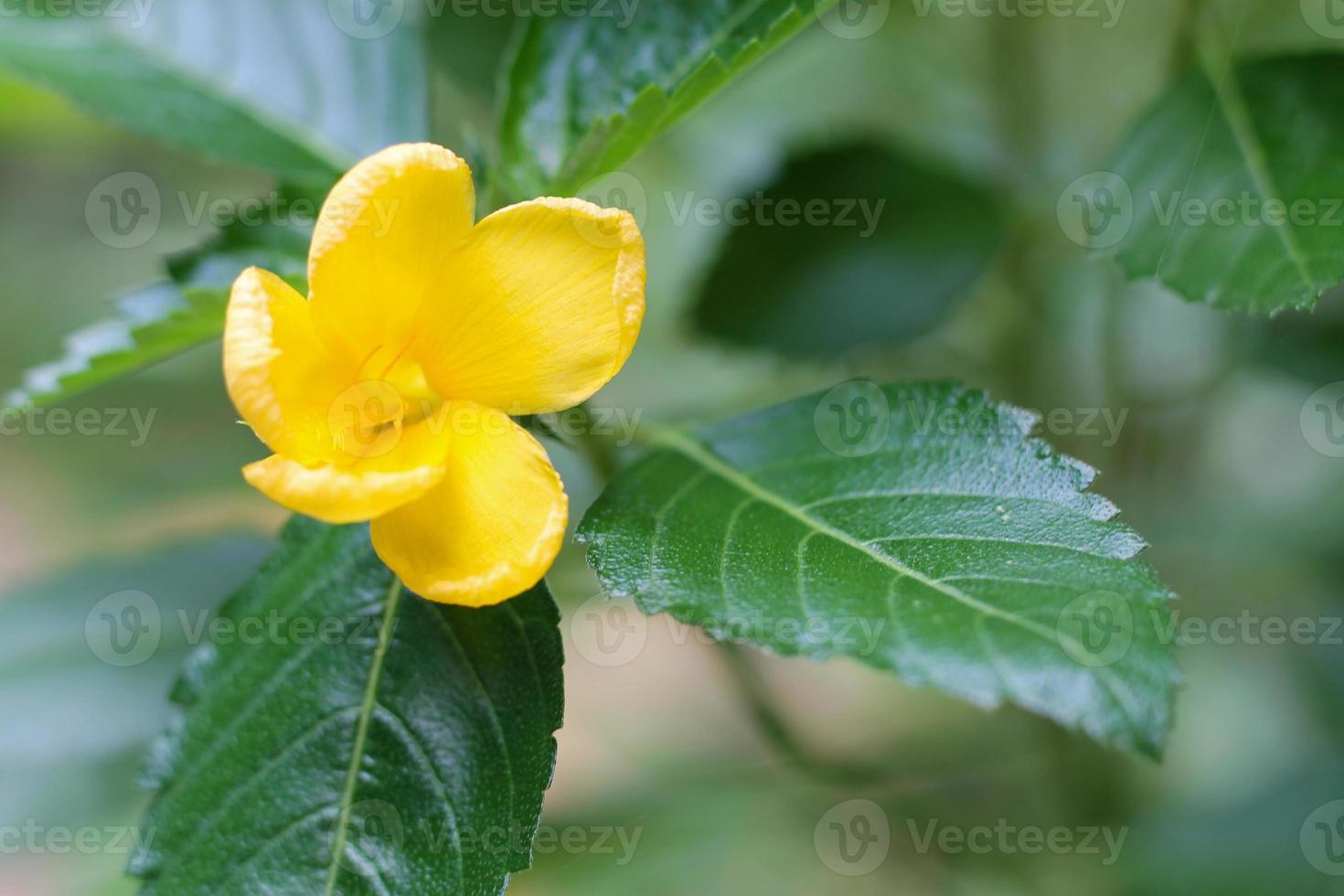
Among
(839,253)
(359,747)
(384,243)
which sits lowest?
(359,747)

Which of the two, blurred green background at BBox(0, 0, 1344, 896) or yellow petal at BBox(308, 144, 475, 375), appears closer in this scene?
yellow petal at BBox(308, 144, 475, 375)

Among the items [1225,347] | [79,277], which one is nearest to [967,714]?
[1225,347]

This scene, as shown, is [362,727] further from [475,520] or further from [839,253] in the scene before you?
[839,253]

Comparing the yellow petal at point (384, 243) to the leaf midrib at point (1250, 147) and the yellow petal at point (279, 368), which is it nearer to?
the yellow petal at point (279, 368)

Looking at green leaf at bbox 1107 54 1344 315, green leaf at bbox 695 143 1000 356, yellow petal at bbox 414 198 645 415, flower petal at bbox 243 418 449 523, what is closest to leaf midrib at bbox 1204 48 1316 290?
green leaf at bbox 1107 54 1344 315

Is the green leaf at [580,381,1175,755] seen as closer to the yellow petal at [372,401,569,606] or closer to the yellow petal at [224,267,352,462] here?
the yellow petal at [372,401,569,606]

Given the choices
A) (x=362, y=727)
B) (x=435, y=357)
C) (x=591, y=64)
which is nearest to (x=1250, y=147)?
(x=591, y=64)

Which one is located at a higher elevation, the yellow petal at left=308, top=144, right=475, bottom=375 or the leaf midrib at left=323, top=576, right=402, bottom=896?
the yellow petal at left=308, top=144, right=475, bottom=375
